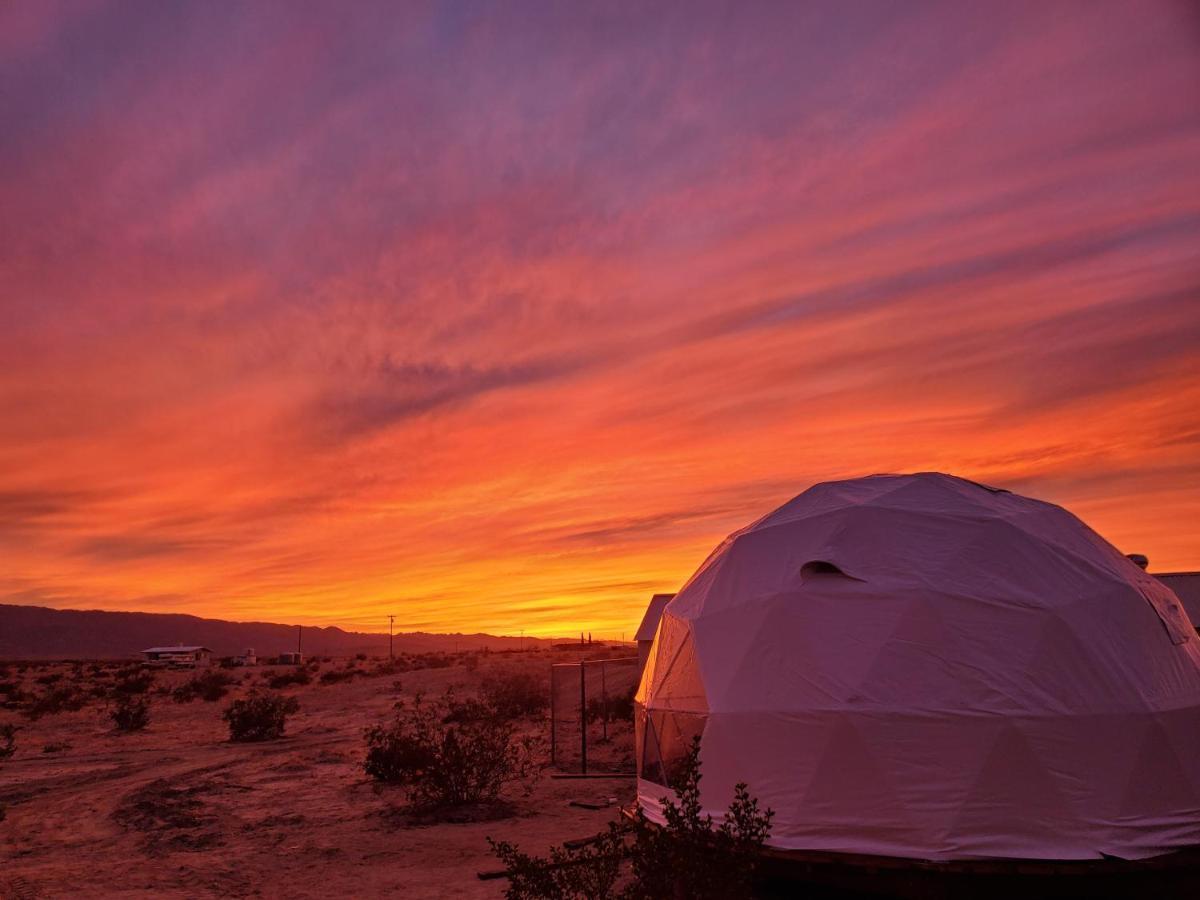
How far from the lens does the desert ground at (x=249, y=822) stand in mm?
11039

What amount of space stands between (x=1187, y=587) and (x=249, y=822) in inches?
1423

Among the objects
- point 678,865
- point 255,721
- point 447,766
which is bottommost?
point 255,721

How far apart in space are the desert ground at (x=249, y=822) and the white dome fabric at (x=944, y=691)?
3.61m

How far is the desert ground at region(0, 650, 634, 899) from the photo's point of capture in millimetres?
11039

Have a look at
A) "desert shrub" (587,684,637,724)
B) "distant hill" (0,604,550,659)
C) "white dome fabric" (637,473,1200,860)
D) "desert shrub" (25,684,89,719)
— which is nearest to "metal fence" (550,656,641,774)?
"desert shrub" (587,684,637,724)

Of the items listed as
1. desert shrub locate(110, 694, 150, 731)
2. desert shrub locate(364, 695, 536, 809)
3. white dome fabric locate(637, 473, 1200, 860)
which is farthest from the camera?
desert shrub locate(110, 694, 150, 731)

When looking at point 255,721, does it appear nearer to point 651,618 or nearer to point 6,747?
point 6,747

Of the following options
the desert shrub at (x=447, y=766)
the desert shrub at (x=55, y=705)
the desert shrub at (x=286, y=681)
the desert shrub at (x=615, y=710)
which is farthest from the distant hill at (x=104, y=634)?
the desert shrub at (x=447, y=766)

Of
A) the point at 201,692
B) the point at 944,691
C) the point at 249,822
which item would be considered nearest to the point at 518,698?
the point at 201,692

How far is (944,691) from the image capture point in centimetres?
948

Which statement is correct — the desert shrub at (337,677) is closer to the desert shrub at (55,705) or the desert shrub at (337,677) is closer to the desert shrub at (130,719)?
the desert shrub at (55,705)

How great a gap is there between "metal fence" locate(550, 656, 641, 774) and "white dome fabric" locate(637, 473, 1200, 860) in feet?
24.5

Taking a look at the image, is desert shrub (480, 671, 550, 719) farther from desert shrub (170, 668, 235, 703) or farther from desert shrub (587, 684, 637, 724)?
desert shrub (170, 668, 235, 703)

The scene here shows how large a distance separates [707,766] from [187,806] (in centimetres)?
1084
